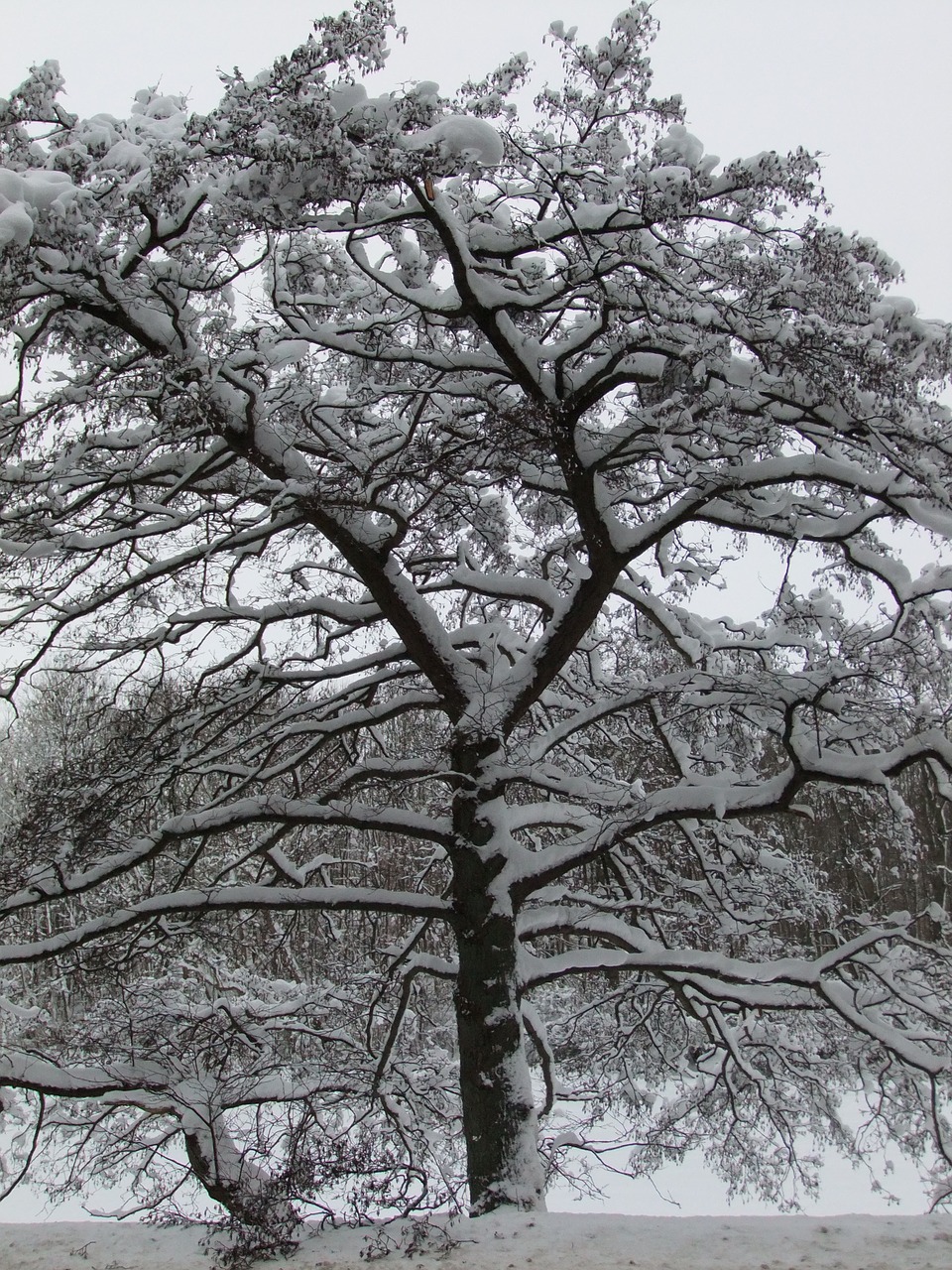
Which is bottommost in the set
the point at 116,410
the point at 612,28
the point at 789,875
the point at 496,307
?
the point at 789,875

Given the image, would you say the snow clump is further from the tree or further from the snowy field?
the snowy field

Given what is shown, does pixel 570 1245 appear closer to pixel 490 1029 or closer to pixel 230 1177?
pixel 490 1029

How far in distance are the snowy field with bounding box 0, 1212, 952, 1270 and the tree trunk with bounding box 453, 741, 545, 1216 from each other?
79 cm

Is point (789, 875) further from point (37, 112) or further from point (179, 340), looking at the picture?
point (37, 112)

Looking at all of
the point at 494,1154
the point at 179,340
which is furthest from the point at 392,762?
the point at 179,340

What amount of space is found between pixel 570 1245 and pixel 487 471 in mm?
4635

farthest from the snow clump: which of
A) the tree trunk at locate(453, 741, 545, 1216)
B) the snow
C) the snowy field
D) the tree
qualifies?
the snowy field

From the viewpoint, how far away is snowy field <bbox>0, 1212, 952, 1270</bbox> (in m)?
4.46

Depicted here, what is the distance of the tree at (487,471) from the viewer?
5.24 m

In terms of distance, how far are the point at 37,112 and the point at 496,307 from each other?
2.83 meters

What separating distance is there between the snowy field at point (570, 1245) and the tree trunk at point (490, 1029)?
0.79m

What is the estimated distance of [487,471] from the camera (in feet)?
22.4

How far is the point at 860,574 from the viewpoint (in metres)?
8.38

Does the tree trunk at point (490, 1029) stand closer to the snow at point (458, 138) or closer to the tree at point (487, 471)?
the tree at point (487, 471)
